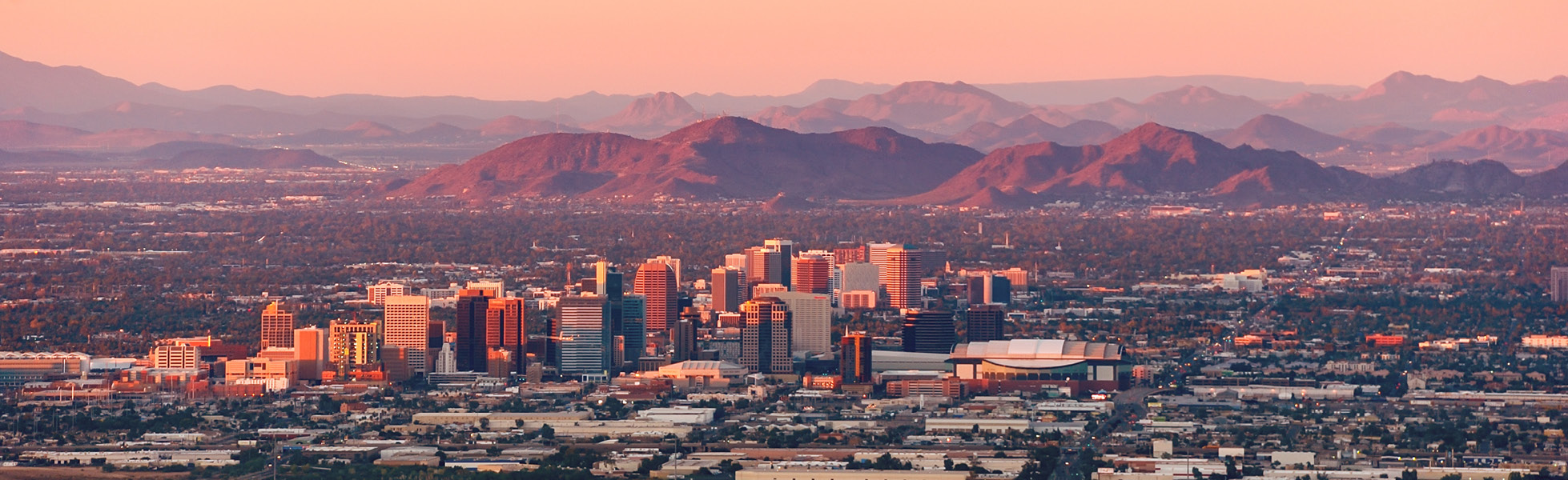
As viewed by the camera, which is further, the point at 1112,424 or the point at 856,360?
the point at 856,360

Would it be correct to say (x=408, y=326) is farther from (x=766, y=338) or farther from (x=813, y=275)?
(x=813, y=275)

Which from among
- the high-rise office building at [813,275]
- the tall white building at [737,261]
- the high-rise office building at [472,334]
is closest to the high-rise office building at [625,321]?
the high-rise office building at [472,334]

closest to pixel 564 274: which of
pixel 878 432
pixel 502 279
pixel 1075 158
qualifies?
pixel 502 279

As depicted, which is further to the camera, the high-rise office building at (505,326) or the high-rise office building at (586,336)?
the high-rise office building at (505,326)

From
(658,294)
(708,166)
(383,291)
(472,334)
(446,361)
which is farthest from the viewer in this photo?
(708,166)

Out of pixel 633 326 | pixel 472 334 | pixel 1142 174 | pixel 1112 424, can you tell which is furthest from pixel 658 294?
pixel 1142 174

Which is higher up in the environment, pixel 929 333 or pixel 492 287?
pixel 492 287

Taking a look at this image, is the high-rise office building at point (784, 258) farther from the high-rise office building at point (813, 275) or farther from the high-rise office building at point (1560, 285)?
the high-rise office building at point (1560, 285)

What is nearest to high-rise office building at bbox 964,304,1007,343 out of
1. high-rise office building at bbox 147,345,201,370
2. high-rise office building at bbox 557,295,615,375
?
high-rise office building at bbox 557,295,615,375

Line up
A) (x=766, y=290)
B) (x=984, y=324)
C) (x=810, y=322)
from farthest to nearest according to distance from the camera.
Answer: (x=766, y=290)
(x=810, y=322)
(x=984, y=324)
